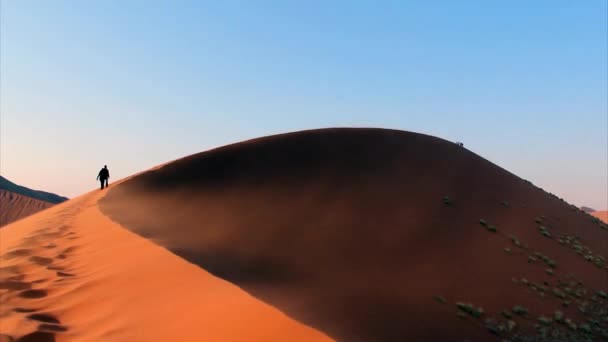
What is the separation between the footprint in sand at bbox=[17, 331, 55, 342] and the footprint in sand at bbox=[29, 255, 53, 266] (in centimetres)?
375

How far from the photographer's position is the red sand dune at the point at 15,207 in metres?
36.4

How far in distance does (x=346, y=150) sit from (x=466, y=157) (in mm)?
5018

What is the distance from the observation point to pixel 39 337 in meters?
4.01

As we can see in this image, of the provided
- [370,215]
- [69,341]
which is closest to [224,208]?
[370,215]

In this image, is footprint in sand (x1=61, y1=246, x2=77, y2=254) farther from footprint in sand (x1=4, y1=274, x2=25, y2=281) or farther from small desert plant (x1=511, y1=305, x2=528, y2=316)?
small desert plant (x1=511, y1=305, x2=528, y2=316)

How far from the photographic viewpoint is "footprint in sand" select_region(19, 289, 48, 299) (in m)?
5.45

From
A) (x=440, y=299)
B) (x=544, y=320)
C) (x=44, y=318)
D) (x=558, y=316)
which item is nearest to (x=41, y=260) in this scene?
(x=44, y=318)

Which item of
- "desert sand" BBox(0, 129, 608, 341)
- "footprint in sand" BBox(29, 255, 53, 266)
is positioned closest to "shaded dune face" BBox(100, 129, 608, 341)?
"desert sand" BBox(0, 129, 608, 341)

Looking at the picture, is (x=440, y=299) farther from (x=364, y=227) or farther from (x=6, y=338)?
(x=6, y=338)

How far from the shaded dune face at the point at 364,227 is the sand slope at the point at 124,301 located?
470 millimetres

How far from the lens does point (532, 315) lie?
703cm

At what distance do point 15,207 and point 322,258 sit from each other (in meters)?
41.8

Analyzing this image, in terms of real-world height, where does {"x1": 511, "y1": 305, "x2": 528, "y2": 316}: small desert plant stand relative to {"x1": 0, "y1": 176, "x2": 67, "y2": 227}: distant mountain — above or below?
below

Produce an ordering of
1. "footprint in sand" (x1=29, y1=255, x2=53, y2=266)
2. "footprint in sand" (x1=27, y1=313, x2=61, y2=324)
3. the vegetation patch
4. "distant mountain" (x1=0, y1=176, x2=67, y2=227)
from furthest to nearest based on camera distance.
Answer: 1. "distant mountain" (x1=0, y1=176, x2=67, y2=227)
2. "footprint in sand" (x1=29, y1=255, x2=53, y2=266)
3. the vegetation patch
4. "footprint in sand" (x1=27, y1=313, x2=61, y2=324)
